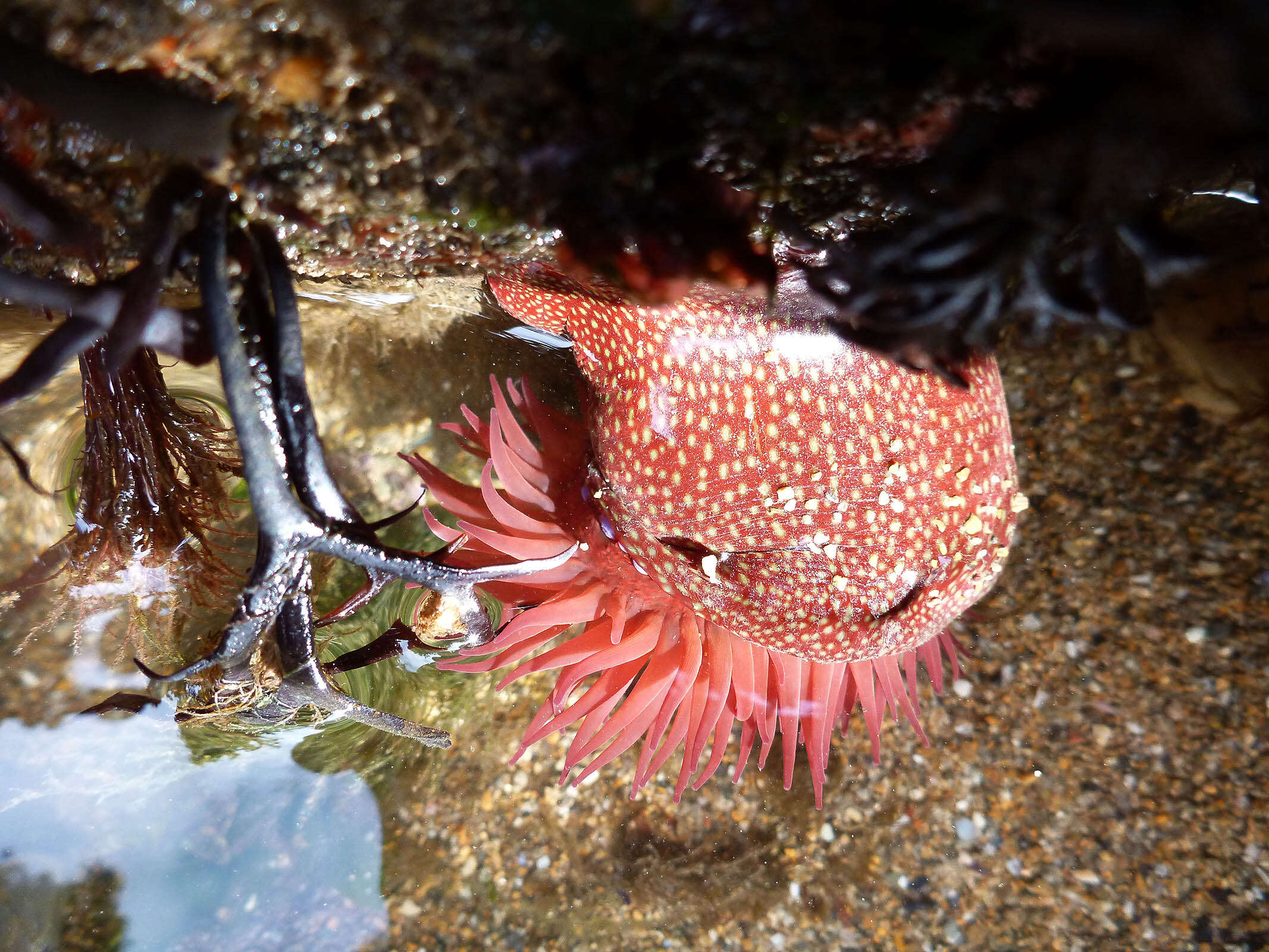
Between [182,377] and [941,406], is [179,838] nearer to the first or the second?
[182,377]

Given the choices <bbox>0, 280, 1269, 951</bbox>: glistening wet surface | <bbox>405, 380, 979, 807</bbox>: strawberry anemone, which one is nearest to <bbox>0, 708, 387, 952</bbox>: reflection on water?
<bbox>0, 280, 1269, 951</bbox>: glistening wet surface

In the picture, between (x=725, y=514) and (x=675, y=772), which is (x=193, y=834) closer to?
(x=675, y=772)

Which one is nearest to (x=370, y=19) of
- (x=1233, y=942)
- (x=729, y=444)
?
(x=729, y=444)

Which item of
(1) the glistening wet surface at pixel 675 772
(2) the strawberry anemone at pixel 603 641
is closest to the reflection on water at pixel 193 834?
(1) the glistening wet surface at pixel 675 772

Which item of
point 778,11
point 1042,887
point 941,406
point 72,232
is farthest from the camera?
point 1042,887

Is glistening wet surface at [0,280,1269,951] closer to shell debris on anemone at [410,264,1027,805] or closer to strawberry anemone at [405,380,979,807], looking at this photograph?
strawberry anemone at [405,380,979,807]

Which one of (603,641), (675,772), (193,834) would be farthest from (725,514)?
(193,834)

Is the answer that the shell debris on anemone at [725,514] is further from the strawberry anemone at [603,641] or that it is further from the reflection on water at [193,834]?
the reflection on water at [193,834]
